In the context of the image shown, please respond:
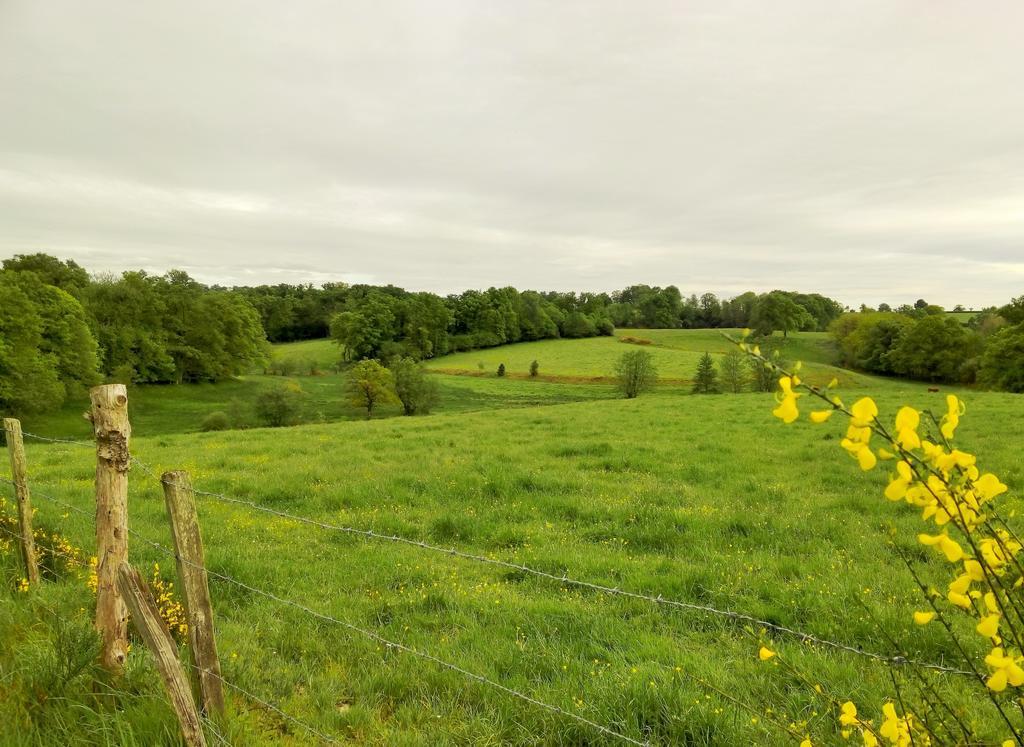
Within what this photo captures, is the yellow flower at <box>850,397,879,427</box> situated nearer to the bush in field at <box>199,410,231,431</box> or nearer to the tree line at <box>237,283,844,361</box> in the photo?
the bush in field at <box>199,410,231,431</box>

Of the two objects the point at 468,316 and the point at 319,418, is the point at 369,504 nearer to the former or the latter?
the point at 319,418

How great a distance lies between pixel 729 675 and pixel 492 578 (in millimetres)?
3119

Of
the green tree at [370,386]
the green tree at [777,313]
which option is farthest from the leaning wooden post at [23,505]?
the green tree at [777,313]

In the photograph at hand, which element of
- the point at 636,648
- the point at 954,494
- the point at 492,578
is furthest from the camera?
the point at 492,578

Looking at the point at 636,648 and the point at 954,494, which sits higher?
the point at 954,494

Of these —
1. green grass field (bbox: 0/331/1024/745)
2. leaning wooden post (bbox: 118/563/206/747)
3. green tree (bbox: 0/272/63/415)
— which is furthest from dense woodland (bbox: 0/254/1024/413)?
leaning wooden post (bbox: 118/563/206/747)

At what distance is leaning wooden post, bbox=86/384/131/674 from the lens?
389 cm

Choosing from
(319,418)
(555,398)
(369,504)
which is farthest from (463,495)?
(555,398)

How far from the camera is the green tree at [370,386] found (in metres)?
45.0

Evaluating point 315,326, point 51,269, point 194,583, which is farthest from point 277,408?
point 315,326

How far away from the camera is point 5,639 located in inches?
170

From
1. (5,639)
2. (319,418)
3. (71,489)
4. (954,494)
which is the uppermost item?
(954,494)

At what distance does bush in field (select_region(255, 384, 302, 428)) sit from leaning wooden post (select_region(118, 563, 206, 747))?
39861 millimetres

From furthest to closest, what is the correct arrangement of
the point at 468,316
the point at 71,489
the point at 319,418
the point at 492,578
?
the point at 468,316 → the point at 319,418 → the point at 71,489 → the point at 492,578
